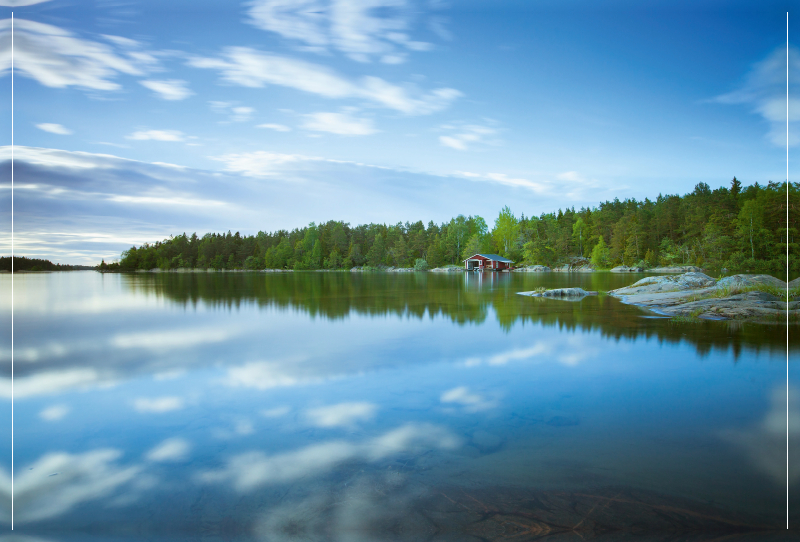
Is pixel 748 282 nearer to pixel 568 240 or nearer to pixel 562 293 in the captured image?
pixel 562 293

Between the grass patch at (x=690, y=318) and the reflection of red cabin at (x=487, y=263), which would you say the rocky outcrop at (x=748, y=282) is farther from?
the reflection of red cabin at (x=487, y=263)

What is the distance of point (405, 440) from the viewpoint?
15.6 ft

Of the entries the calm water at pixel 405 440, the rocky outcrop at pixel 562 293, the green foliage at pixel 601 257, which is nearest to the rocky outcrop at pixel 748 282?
the rocky outcrop at pixel 562 293

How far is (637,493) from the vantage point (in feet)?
12.0

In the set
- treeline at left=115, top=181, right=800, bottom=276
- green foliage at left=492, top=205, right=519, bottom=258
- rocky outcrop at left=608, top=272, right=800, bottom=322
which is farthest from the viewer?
green foliage at left=492, top=205, right=519, bottom=258

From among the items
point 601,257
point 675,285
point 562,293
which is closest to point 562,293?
point 562,293

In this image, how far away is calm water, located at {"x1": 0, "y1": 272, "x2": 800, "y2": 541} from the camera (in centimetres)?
338

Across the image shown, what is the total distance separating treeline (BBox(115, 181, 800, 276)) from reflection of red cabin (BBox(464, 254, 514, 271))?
546 cm

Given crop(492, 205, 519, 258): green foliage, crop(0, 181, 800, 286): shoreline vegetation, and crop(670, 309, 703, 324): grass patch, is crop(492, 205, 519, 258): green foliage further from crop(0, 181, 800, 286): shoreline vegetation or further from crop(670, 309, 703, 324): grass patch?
crop(670, 309, 703, 324): grass patch

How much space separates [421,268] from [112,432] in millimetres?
91622

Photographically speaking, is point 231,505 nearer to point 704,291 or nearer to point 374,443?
point 374,443

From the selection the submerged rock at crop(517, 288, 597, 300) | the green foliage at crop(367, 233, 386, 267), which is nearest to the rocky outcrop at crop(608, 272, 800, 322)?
the submerged rock at crop(517, 288, 597, 300)

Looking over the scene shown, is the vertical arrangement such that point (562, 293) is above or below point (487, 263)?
below

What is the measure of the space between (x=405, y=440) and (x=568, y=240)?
96.8 meters
